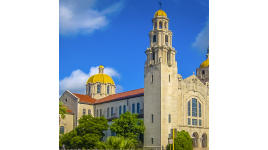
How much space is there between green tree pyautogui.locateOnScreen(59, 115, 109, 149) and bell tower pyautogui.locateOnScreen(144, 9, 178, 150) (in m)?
6.40

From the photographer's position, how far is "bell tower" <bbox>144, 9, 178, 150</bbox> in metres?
44.6

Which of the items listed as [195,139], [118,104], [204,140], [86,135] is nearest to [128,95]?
[118,104]

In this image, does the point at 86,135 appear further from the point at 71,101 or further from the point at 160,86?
the point at 71,101

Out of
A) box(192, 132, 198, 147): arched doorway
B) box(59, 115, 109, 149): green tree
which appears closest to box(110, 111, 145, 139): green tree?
box(59, 115, 109, 149): green tree

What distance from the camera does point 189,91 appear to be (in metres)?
50.4

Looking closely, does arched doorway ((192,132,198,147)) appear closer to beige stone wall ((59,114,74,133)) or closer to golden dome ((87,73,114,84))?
beige stone wall ((59,114,74,133))

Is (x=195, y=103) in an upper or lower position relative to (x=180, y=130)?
upper
